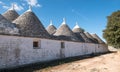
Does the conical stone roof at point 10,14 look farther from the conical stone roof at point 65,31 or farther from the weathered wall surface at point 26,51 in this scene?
the weathered wall surface at point 26,51

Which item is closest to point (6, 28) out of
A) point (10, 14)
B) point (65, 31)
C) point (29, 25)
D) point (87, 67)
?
point (29, 25)

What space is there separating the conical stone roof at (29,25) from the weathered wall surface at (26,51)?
1.96 feet

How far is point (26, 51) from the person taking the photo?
49.2 feet

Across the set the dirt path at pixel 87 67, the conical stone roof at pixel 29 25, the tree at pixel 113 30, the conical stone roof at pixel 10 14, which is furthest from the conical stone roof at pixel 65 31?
the dirt path at pixel 87 67

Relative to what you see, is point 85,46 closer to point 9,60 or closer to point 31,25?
point 31,25

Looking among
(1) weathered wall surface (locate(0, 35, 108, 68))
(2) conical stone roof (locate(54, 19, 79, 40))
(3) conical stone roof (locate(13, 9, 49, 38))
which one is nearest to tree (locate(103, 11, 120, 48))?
(2) conical stone roof (locate(54, 19, 79, 40))

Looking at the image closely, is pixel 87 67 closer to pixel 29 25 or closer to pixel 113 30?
pixel 29 25

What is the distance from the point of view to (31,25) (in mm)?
16938

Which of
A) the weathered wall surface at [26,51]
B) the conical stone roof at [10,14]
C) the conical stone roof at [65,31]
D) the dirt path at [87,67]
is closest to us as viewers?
the dirt path at [87,67]

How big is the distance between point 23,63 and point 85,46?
15.7 metres

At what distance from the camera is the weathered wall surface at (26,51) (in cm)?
1296

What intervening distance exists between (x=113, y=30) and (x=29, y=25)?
1576cm

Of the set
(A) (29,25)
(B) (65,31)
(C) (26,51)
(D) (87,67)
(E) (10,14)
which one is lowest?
(D) (87,67)

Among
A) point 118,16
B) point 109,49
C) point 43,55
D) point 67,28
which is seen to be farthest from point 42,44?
point 109,49
